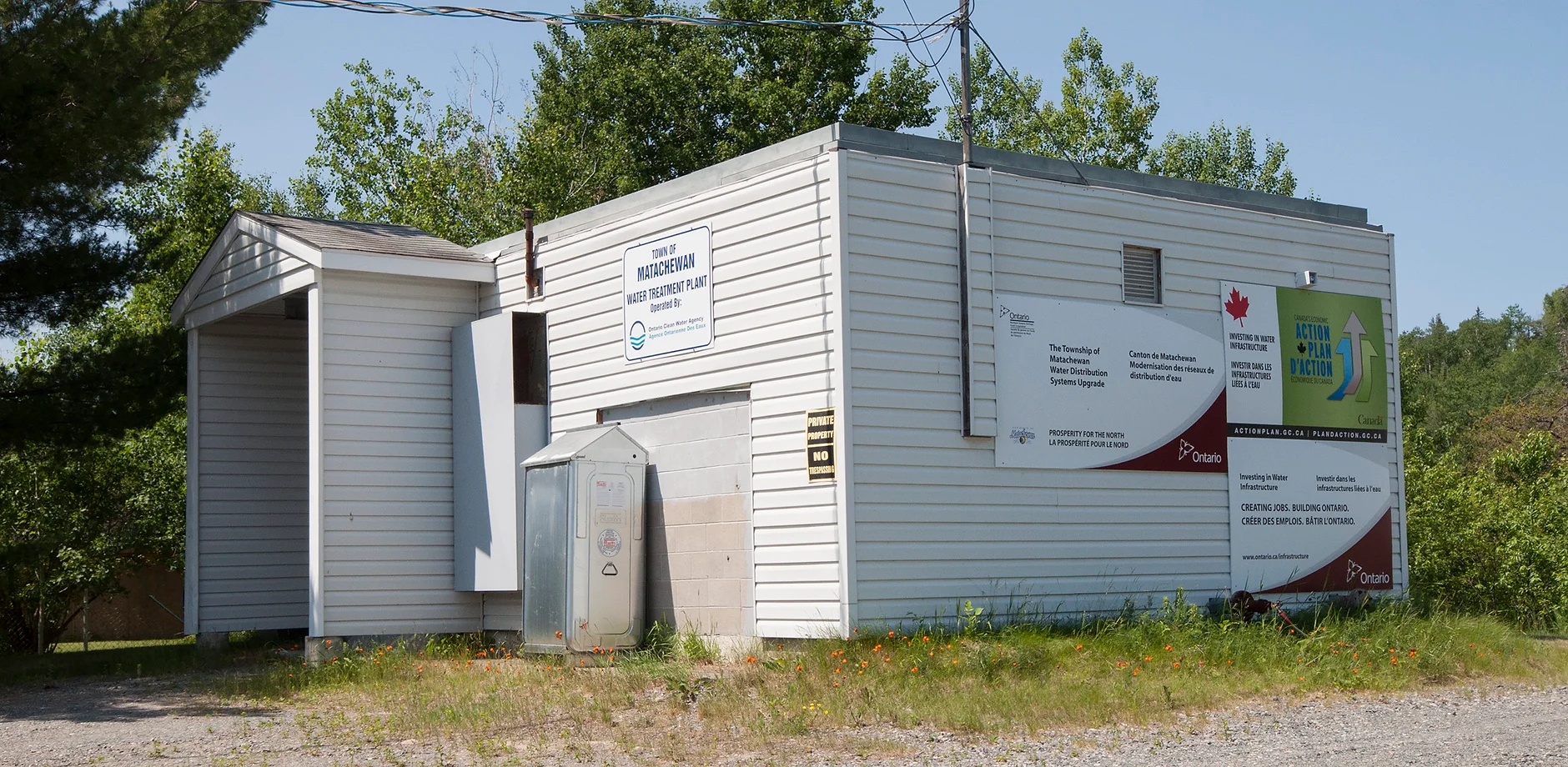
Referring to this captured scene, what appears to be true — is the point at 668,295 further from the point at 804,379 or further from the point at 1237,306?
the point at 1237,306

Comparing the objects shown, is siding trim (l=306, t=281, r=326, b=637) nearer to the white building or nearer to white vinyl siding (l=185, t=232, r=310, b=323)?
the white building

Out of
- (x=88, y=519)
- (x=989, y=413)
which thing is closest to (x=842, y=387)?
(x=989, y=413)

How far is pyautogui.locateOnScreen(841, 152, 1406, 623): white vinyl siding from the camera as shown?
11.8 metres

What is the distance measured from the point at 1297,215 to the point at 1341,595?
3758 millimetres

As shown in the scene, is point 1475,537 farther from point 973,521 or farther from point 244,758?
point 244,758

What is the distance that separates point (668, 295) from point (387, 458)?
3.69 m

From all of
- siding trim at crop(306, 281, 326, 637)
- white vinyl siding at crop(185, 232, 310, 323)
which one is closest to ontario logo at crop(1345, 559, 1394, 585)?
siding trim at crop(306, 281, 326, 637)

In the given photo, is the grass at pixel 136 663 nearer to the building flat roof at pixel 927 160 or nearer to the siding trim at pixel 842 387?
the building flat roof at pixel 927 160

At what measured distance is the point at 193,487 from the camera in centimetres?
1705

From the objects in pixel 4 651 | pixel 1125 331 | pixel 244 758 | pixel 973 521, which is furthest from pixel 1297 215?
pixel 4 651

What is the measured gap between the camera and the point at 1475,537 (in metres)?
19.8

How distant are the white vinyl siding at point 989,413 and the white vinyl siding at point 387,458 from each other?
560 cm

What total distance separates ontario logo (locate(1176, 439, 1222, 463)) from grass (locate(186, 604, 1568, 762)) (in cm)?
146

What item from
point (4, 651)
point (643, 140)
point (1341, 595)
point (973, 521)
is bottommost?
point (4, 651)
